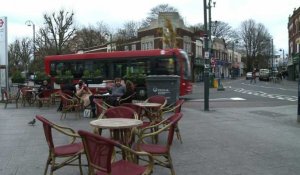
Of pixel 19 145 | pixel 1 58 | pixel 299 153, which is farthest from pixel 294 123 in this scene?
pixel 1 58

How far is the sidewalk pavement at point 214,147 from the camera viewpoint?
21.1 ft

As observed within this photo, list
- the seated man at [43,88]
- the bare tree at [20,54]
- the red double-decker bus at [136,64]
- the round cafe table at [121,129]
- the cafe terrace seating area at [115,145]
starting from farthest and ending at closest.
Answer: the bare tree at [20,54]
the red double-decker bus at [136,64]
the seated man at [43,88]
the round cafe table at [121,129]
the cafe terrace seating area at [115,145]

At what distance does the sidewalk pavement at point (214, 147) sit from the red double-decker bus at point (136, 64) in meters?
10.5

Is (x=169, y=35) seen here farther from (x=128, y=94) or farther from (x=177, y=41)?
(x=128, y=94)

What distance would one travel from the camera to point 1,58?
2220 cm

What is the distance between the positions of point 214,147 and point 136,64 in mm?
16034

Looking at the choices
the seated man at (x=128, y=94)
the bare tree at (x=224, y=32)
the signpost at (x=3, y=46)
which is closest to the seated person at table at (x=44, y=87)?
the signpost at (x=3, y=46)

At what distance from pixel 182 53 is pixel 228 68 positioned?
8023 cm

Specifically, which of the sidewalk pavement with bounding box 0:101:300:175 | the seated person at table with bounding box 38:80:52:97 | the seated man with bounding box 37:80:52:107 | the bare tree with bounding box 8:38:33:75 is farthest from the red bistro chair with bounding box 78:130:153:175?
the bare tree with bounding box 8:38:33:75

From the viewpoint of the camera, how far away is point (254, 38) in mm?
103750

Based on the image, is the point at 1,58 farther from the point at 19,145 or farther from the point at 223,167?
the point at 223,167

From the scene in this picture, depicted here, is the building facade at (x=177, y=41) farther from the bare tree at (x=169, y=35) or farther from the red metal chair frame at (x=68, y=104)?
the red metal chair frame at (x=68, y=104)

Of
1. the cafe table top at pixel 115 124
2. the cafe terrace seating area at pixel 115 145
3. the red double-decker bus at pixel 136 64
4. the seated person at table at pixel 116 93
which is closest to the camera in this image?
the cafe terrace seating area at pixel 115 145

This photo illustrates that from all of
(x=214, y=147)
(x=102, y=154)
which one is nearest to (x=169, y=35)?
(x=214, y=147)
